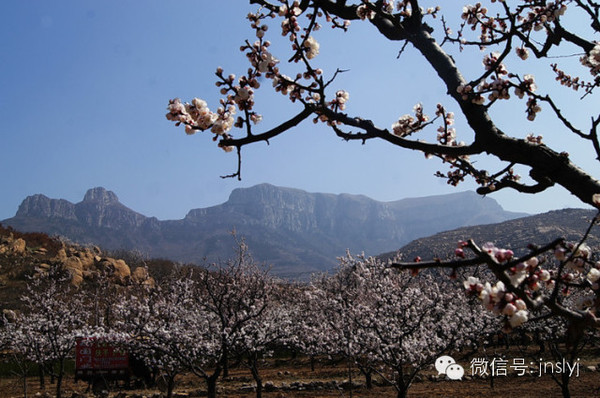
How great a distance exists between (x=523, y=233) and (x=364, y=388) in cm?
7914

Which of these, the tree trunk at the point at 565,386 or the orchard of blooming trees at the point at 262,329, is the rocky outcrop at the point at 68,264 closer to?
the orchard of blooming trees at the point at 262,329

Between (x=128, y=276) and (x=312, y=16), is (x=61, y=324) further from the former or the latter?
(x=128, y=276)

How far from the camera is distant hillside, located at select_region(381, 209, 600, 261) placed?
7611cm

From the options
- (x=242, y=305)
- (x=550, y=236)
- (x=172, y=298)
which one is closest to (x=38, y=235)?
(x=172, y=298)

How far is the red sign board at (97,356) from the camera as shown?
18.2 metres

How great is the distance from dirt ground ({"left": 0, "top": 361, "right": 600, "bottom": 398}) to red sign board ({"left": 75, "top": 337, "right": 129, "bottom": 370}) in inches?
43.1

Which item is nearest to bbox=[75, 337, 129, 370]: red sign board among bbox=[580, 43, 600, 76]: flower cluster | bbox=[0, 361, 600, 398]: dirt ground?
bbox=[0, 361, 600, 398]: dirt ground

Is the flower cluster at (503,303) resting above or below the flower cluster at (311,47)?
below

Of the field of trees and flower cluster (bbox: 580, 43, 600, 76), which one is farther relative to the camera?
the field of trees

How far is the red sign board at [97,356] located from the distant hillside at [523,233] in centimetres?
5886

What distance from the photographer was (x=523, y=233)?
278 ft

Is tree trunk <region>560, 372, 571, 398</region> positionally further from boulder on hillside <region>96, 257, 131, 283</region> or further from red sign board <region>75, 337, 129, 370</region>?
boulder on hillside <region>96, 257, 131, 283</region>

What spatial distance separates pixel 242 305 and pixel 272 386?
192 inches

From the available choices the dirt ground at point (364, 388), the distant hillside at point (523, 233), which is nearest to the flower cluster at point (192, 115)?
the dirt ground at point (364, 388)
